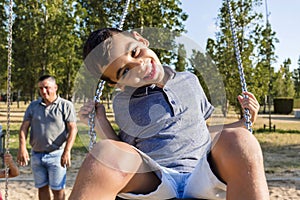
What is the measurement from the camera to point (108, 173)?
135cm

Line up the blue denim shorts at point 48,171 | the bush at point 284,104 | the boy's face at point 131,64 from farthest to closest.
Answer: the bush at point 284,104 < the blue denim shorts at point 48,171 < the boy's face at point 131,64

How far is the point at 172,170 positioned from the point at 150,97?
0.31 meters

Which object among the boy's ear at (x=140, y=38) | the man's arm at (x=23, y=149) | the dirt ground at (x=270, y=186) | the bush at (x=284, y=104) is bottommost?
the bush at (x=284, y=104)

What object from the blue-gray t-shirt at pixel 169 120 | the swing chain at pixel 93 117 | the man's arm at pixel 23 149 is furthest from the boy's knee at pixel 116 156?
the man's arm at pixel 23 149

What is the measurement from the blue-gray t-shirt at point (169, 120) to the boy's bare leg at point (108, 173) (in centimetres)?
17

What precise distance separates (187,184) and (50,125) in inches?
97.2

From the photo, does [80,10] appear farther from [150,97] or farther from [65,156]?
[150,97]

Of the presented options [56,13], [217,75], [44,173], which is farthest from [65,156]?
[56,13]

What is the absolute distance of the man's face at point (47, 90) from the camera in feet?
12.3

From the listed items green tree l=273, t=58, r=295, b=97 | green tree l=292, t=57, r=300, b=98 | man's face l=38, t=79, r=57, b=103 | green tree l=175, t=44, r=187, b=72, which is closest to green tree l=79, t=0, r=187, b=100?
green tree l=175, t=44, r=187, b=72

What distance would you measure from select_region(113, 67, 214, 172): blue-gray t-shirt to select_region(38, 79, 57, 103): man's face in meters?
2.10

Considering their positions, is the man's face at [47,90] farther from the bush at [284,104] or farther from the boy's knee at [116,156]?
the bush at [284,104]

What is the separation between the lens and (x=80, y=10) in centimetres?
1162

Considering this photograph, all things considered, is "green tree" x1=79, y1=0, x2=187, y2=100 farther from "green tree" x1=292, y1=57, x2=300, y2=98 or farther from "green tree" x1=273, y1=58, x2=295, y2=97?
"green tree" x1=292, y1=57, x2=300, y2=98
